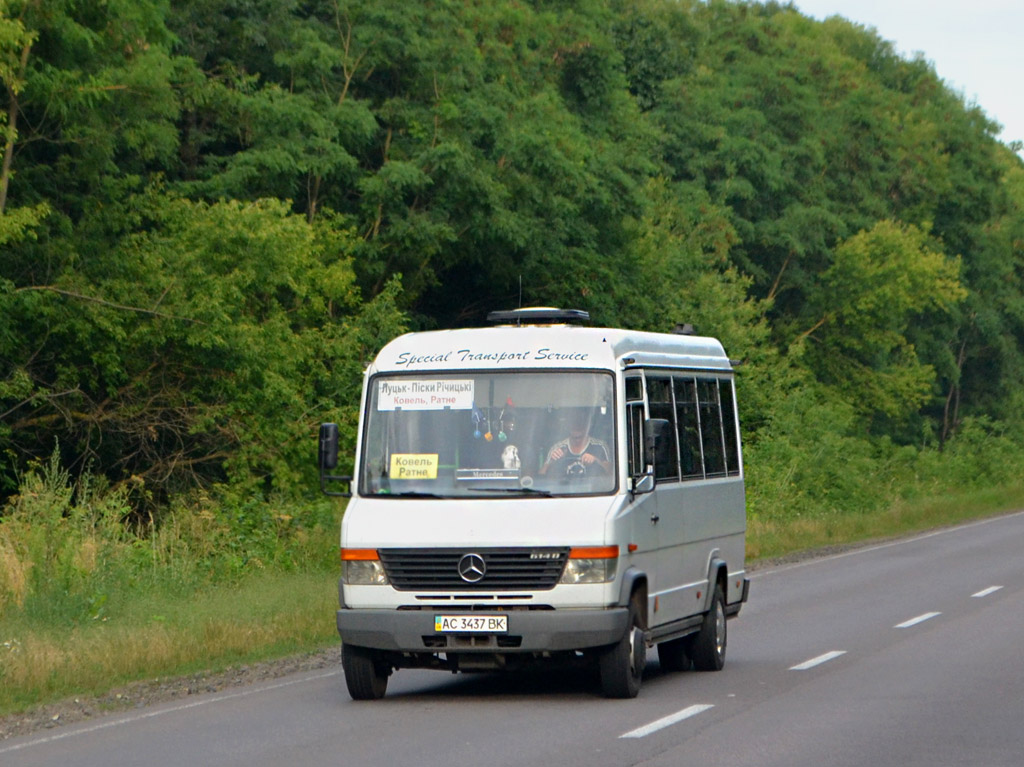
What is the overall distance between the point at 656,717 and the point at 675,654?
3.15 m

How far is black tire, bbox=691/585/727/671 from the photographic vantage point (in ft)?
44.4

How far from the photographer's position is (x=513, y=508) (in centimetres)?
1134

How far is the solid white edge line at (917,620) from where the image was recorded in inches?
668

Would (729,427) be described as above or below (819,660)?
above

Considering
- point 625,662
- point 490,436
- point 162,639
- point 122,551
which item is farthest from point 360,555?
point 122,551

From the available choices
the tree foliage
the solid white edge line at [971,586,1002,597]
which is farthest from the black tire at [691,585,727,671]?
the solid white edge line at [971,586,1002,597]

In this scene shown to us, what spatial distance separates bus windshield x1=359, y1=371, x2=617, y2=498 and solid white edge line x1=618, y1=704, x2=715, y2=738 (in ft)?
5.12

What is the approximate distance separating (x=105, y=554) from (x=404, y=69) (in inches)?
864

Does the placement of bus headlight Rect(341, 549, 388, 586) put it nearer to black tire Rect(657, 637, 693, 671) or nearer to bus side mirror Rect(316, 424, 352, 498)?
bus side mirror Rect(316, 424, 352, 498)

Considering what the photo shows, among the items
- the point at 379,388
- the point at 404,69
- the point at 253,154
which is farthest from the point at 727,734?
the point at 404,69

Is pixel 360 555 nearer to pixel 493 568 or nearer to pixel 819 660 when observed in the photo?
pixel 493 568

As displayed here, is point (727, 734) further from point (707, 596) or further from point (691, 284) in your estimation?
point (691, 284)

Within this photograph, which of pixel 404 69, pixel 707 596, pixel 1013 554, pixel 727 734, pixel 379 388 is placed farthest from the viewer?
pixel 404 69

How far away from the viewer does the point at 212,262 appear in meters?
29.4
